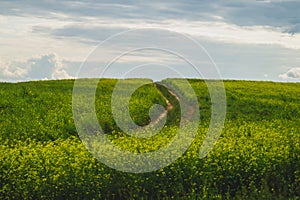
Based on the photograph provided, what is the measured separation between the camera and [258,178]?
69.2ft

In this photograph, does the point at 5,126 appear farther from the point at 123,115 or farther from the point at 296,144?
the point at 296,144

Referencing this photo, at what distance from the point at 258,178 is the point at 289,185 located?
5.26ft

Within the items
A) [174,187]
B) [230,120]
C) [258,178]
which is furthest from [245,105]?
[174,187]

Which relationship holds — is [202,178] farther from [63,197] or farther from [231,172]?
[63,197]

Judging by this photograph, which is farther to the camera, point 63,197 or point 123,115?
point 123,115

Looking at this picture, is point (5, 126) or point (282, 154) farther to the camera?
point (5, 126)

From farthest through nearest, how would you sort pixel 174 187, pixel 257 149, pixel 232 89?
pixel 232 89, pixel 257 149, pixel 174 187

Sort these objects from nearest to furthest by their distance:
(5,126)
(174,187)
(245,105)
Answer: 1. (174,187)
2. (5,126)
3. (245,105)

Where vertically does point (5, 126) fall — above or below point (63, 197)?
below

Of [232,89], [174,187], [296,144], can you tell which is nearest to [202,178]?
[174,187]

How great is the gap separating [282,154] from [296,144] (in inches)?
73.5

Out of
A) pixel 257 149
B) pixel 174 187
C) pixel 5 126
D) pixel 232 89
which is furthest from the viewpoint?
pixel 232 89

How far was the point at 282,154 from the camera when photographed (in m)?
22.4

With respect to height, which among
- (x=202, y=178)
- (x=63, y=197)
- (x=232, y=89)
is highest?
(x=202, y=178)
